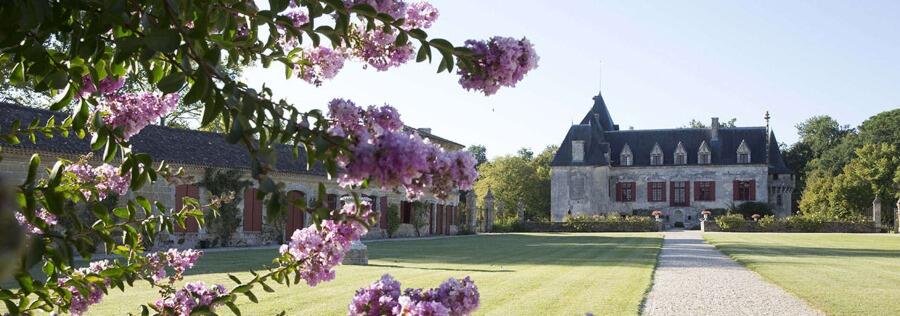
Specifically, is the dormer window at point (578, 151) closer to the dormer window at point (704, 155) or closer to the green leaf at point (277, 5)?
the dormer window at point (704, 155)

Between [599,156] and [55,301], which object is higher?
[599,156]

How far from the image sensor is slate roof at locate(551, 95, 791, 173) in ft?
173

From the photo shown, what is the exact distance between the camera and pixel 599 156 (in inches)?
2089

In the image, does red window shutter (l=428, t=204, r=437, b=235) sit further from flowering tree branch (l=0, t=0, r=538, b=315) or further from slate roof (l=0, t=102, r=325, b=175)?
flowering tree branch (l=0, t=0, r=538, b=315)

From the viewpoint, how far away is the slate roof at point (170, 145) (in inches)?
669

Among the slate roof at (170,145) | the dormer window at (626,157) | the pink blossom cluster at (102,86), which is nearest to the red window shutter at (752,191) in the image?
the dormer window at (626,157)

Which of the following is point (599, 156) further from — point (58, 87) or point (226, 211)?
point (58, 87)

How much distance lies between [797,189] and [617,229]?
24642mm

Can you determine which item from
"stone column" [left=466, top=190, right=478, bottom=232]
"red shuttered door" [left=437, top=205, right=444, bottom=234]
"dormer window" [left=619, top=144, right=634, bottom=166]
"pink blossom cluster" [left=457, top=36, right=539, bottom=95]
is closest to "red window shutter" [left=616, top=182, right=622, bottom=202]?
"dormer window" [left=619, top=144, right=634, bottom=166]

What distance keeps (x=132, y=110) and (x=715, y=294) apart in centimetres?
836

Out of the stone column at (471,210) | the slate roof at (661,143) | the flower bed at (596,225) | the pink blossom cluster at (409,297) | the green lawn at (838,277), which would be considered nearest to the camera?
the pink blossom cluster at (409,297)

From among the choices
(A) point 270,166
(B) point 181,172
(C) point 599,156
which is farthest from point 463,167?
(C) point 599,156

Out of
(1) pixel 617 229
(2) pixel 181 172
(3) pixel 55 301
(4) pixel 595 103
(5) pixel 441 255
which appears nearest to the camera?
(3) pixel 55 301

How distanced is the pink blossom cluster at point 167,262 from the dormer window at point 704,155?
172ft
